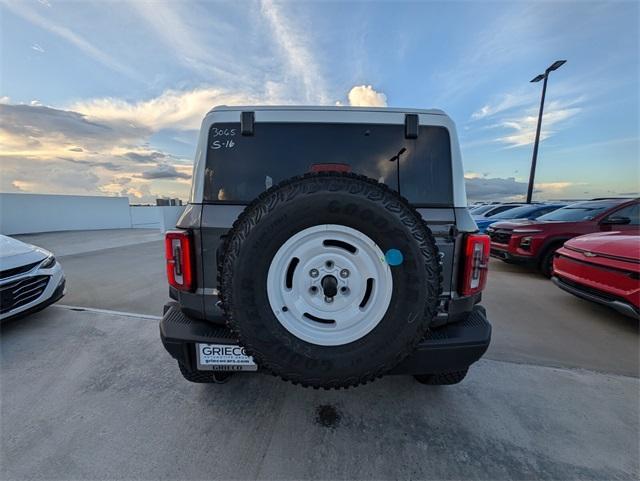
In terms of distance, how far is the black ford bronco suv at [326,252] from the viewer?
1.42 metres

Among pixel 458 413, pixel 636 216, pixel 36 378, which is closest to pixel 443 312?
pixel 458 413

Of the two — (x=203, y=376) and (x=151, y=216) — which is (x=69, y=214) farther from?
(x=203, y=376)

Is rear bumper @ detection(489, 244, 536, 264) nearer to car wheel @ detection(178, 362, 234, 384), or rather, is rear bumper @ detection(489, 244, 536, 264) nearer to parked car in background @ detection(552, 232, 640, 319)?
parked car in background @ detection(552, 232, 640, 319)

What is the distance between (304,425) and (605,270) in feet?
12.8

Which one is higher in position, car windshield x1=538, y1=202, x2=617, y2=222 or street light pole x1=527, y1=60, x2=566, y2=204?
street light pole x1=527, y1=60, x2=566, y2=204

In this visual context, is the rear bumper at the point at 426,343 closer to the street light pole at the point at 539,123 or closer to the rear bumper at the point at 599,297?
the rear bumper at the point at 599,297

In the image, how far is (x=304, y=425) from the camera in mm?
1837

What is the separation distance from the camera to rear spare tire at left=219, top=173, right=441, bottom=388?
1417mm

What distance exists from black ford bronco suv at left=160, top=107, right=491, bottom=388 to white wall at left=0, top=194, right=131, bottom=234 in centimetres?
1653

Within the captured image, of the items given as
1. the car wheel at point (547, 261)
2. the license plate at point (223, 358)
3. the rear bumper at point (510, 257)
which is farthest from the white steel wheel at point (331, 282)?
the car wheel at point (547, 261)

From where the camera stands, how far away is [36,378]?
2311 mm

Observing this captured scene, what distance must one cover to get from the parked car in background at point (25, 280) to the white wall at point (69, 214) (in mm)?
6783

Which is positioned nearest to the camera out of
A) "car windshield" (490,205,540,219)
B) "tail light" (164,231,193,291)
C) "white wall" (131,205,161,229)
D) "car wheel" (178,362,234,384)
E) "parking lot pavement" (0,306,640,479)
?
"parking lot pavement" (0,306,640,479)

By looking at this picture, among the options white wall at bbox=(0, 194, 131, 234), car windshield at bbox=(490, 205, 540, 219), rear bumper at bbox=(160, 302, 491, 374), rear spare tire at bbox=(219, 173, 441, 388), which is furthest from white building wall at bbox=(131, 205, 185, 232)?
rear spare tire at bbox=(219, 173, 441, 388)
